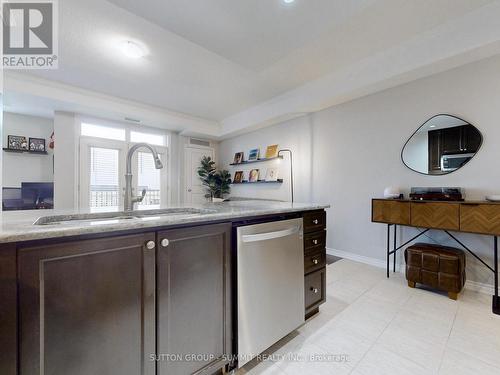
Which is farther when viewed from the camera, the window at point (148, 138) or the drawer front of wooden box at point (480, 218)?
the window at point (148, 138)

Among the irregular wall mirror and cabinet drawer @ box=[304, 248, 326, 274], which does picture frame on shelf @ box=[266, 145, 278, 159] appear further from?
cabinet drawer @ box=[304, 248, 326, 274]

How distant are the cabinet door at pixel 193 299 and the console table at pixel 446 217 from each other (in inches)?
90.5

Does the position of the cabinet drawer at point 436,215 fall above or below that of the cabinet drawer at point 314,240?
above

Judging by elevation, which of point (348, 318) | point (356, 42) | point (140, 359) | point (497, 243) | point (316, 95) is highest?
point (356, 42)

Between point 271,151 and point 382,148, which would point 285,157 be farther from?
point 382,148

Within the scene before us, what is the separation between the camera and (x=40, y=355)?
0.74 m

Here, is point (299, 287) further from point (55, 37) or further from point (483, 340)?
point (55, 37)

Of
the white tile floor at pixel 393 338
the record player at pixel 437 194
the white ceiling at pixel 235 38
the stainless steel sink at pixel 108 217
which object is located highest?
the white ceiling at pixel 235 38

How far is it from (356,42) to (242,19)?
138 centimetres

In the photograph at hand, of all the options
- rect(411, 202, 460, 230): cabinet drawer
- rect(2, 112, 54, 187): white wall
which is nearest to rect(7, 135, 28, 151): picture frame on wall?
rect(2, 112, 54, 187): white wall

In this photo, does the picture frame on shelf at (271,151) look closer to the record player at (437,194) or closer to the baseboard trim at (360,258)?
the baseboard trim at (360,258)

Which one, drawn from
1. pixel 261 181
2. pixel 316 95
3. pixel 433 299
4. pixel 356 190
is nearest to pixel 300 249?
pixel 433 299

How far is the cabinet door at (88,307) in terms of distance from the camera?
73 cm

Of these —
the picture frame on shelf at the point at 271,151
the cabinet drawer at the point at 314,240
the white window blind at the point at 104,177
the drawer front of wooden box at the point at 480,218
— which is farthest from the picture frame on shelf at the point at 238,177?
the drawer front of wooden box at the point at 480,218
